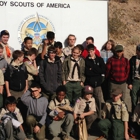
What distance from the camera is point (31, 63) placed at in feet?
A: 24.4

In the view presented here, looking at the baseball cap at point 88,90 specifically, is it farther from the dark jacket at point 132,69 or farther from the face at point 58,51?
the face at point 58,51

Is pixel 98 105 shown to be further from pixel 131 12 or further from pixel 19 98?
pixel 131 12

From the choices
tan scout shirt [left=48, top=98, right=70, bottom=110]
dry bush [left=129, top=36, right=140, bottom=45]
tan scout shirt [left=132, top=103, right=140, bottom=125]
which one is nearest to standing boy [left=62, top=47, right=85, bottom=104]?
tan scout shirt [left=48, top=98, right=70, bottom=110]

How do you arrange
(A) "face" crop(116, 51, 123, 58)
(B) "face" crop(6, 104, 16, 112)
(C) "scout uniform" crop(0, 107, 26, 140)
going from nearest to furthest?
(C) "scout uniform" crop(0, 107, 26, 140) → (B) "face" crop(6, 104, 16, 112) → (A) "face" crop(116, 51, 123, 58)

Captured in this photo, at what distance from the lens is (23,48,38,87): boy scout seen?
290 inches

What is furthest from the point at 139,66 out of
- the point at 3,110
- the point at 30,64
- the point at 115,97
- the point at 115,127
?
the point at 3,110

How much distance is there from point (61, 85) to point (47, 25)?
234cm

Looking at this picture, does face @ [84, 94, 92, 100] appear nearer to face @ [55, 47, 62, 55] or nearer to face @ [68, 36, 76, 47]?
face @ [55, 47, 62, 55]

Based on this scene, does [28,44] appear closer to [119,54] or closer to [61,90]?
[61,90]

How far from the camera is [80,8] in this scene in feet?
29.7

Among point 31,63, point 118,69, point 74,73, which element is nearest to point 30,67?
point 31,63

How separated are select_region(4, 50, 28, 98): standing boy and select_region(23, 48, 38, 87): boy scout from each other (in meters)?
0.18

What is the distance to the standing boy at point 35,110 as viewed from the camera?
22.3 feet

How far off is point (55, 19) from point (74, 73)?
7.01 ft
